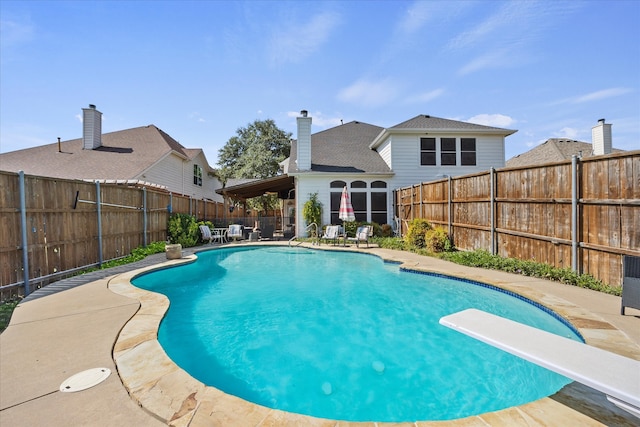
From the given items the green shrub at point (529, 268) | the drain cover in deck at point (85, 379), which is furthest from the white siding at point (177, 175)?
the green shrub at point (529, 268)

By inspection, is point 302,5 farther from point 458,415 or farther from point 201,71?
point 458,415

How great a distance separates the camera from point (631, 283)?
12.2ft

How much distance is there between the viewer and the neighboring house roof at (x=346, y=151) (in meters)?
15.6

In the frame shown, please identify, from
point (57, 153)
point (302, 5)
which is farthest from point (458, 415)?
point (57, 153)

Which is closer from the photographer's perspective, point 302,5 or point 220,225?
point 302,5

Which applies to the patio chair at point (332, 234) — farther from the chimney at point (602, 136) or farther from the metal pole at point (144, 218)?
the chimney at point (602, 136)

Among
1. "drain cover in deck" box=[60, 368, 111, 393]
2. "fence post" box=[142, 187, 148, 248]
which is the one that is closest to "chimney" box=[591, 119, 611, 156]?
"drain cover in deck" box=[60, 368, 111, 393]

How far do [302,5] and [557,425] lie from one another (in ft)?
35.3

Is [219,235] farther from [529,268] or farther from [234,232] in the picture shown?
[529,268]

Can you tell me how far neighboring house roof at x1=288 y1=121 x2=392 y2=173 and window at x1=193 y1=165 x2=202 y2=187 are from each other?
7.60 meters

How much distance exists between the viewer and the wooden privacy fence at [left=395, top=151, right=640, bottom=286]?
4855 millimetres

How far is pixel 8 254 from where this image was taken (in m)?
5.09

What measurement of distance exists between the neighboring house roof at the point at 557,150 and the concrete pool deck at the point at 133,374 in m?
17.5

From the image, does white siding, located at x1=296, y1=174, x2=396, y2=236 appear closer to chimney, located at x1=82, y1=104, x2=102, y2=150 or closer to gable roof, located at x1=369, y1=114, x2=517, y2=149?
gable roof, located at x1=369, y1=114, x2=517, y2=149
